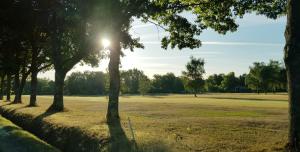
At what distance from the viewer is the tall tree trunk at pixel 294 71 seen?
14.9m

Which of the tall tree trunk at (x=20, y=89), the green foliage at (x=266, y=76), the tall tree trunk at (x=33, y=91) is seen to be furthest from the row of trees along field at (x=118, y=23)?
the green foliage at (x=266, y=76)

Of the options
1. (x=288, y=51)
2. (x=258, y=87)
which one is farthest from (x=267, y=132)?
(x=258, y=87)

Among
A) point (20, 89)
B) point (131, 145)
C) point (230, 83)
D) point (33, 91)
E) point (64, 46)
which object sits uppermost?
point (230, 83)

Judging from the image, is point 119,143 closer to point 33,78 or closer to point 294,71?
point 294,71

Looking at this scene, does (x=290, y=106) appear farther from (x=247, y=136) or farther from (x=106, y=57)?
(x=106, y=57)

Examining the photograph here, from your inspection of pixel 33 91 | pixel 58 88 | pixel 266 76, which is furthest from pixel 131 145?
pixel 266 76

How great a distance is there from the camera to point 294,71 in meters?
15.0

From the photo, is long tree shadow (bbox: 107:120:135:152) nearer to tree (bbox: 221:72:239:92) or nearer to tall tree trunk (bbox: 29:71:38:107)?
tall tree trunk (bbox: 29:71:38:107)

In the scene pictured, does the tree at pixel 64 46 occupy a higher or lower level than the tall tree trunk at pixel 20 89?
higher

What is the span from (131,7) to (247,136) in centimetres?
1005

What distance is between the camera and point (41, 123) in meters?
28.6

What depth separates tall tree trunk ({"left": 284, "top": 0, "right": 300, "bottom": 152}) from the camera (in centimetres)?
1491

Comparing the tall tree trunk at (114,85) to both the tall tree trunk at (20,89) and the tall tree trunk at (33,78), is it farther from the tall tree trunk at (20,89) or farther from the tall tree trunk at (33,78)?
the tall tree trunk at (20,89)

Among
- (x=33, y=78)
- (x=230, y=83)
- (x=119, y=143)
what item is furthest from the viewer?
(x=230, y=83)
